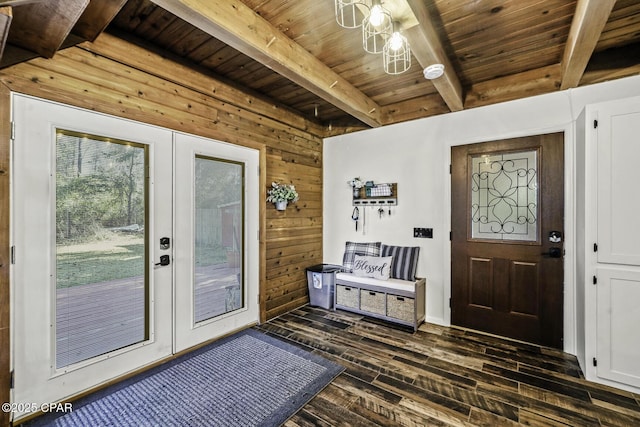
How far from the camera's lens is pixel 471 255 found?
334 centimetres

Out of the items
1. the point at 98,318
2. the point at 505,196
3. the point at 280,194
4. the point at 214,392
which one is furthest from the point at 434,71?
the point at 98,318

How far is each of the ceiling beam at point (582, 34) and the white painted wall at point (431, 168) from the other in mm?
372

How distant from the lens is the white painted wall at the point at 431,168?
2.81 meters

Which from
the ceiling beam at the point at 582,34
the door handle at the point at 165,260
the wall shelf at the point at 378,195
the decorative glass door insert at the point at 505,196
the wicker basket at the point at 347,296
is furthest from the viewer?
the wall shelf at the point at 378,195

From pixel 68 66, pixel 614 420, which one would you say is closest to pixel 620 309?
pixel 614 420

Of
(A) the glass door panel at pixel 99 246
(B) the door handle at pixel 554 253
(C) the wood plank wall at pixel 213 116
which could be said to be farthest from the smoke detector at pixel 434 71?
(A) the glass door panel at pixel 99 246

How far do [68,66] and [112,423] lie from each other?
246 centimetres

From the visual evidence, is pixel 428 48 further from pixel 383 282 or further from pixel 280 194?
pixel 383 282

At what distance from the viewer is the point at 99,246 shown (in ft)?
7.38

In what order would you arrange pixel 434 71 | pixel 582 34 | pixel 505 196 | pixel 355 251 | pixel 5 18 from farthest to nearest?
pixel 355 251
pixel 505 196
pixel 434 71
pixel 582 34
pixel 5 18

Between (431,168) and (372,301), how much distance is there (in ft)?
5.91

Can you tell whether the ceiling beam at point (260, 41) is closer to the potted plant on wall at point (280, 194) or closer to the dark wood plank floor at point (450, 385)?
the potted plant on wall at point (280, 194)

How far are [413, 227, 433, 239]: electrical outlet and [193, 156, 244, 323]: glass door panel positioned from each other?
2140 mm

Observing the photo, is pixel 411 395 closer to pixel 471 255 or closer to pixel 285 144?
pixel 471 255
